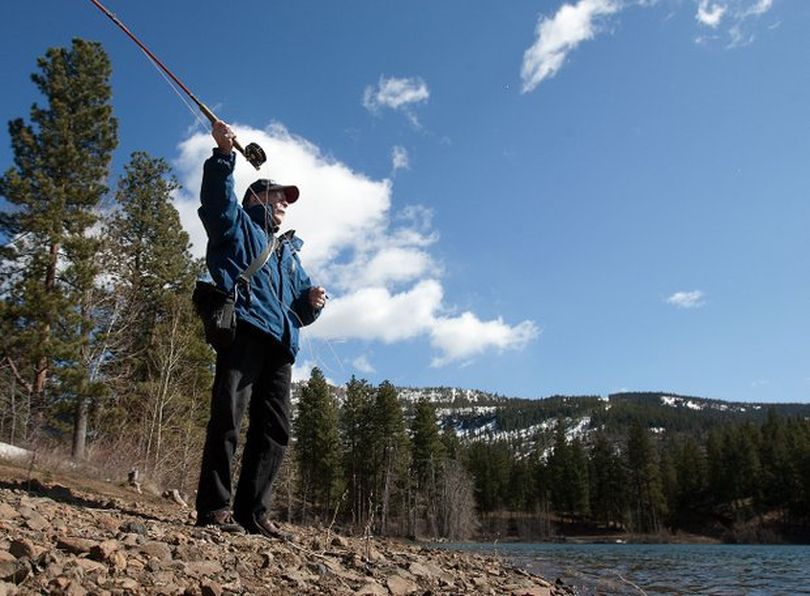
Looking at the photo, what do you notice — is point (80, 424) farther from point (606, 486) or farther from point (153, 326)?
point (606, 486)

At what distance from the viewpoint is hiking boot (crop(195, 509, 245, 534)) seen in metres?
3.94

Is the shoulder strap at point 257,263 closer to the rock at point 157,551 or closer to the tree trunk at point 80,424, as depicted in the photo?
the rock at point 157,551

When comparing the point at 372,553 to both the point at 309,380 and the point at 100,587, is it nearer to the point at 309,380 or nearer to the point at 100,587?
the point at 100,587

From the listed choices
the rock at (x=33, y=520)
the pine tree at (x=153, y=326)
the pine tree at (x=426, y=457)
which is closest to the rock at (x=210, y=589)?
the rock at (x=33, y=520)

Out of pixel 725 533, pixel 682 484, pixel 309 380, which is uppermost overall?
pixel 309 380

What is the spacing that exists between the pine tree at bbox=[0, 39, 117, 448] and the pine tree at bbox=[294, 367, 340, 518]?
3580cm

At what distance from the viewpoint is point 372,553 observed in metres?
4.38

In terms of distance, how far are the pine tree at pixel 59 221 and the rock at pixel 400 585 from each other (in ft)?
53.6

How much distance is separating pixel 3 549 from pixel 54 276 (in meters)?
18.8

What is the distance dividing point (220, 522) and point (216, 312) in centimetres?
132

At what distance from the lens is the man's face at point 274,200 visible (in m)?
4.87

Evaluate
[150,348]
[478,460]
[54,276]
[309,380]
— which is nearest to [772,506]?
[478,460]

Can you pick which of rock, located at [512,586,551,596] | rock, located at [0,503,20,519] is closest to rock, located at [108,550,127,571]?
rock, located at [0,503,20,519]

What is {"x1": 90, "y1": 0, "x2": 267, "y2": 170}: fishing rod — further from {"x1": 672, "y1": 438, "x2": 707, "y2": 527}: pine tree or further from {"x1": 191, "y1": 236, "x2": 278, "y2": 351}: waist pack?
{"x1": 672, "y1": 438, "x2": 707, "y2": 527}: pine tree
